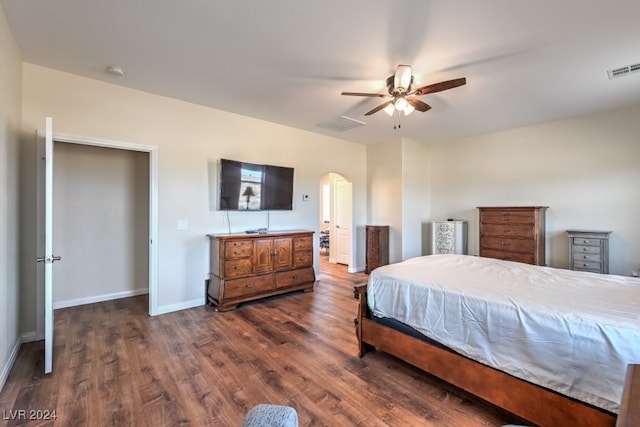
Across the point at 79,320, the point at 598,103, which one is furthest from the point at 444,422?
the point at 598,103

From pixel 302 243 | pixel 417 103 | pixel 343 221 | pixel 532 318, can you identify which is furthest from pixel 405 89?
pixel 343 221

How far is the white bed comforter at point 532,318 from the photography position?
148 cm

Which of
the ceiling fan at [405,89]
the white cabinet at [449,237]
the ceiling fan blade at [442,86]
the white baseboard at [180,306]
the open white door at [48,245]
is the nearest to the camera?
the open white door at [48,245]

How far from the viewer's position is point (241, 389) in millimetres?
2176

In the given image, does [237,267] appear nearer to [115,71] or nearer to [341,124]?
[115,71]

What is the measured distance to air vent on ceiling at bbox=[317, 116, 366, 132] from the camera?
453 cm

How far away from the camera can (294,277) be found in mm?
4551

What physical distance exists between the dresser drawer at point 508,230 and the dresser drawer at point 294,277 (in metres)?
3.09

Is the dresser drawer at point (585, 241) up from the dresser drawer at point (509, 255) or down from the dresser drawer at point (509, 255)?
up

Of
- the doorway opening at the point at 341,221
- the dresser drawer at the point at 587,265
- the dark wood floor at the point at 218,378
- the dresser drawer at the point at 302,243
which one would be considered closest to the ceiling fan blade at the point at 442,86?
the dark wood floor at the point at 218,378

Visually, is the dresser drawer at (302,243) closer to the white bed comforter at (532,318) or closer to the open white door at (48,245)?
the white bed comforter at (532,318)

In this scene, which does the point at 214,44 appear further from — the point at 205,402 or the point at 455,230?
the point at 455,230

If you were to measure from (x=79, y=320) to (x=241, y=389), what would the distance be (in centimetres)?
266

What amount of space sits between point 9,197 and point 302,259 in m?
3.36
